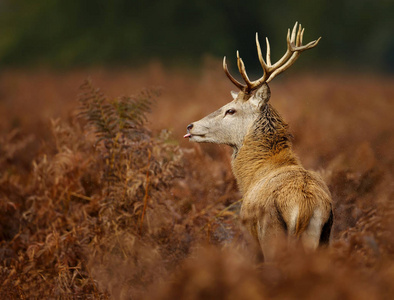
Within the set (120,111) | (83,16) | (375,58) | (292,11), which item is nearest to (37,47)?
(83,16)

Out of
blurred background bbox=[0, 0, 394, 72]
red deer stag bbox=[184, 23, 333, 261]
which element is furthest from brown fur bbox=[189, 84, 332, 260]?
blurred background bbox=[0, 0, 394, 72]

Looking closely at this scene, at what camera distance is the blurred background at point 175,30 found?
72.0ft

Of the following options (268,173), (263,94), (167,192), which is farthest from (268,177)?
(167,192)

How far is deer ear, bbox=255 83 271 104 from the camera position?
5.22 meters

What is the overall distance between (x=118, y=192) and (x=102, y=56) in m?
16.3

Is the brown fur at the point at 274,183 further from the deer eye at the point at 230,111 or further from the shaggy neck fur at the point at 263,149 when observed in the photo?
the deer eye at the point at 230,111

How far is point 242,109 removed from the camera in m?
5.41

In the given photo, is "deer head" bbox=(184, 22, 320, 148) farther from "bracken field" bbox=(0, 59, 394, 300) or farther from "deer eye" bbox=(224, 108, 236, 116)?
"bracken field" bbox=(0, 59, 394, 300)

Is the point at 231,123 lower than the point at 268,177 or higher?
higher

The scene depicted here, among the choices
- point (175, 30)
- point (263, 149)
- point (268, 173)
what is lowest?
point (268, 173)

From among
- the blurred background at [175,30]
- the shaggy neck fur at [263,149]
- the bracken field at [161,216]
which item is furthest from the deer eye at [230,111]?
the blurred background at [175,30]

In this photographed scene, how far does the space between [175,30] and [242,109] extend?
63.0 ft

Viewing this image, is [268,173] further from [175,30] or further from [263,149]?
[175,30]

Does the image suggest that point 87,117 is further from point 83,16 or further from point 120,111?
point 83,16
